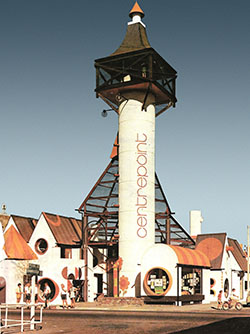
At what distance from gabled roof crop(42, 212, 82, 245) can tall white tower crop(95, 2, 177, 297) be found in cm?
681

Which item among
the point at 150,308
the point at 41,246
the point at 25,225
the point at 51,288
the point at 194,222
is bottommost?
the point at 150,308

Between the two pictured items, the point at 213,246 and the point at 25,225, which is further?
the point at 213,246

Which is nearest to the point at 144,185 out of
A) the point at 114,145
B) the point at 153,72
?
the point at 114,145

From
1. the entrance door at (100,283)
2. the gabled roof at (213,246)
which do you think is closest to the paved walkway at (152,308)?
the entrance door at (100,283)

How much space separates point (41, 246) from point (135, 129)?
1457 centimetres

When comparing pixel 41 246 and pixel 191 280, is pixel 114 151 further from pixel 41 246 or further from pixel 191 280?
pixel 191 280

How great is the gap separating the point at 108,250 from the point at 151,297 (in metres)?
13.5

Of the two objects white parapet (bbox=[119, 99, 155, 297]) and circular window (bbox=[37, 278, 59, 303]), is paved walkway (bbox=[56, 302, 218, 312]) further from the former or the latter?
circular window (bbox=[37, 278, 59, 303])

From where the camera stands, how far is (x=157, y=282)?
43.7 meters

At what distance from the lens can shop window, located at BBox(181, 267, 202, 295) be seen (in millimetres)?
47500

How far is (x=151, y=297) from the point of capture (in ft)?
142

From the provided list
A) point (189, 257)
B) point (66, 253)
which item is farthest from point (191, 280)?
point (66, 253)

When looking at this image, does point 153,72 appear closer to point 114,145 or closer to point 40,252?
point 114,145

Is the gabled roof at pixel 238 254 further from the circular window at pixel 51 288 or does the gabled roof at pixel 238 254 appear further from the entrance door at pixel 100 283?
the circular window at pixel 51 288
